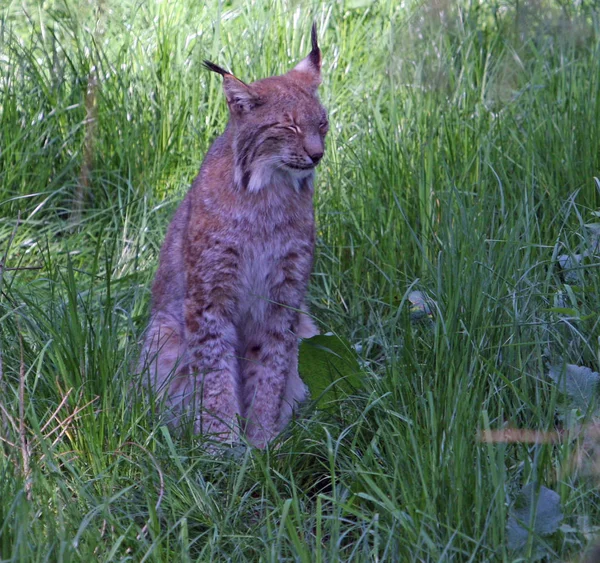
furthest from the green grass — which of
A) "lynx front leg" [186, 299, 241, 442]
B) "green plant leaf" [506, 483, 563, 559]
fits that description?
"lynx front leg" [186, 299, 241, 442]

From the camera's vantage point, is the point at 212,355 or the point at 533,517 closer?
the point at 533,517

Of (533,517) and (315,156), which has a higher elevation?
(315,156)

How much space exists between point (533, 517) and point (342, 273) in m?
1.98

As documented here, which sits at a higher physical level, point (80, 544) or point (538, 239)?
point (538, 239)

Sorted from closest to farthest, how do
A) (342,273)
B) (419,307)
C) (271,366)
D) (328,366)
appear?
1. (328,366)
2. (419,307)
3. (271,366)
4. (342,273)

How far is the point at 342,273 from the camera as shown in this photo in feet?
12.8

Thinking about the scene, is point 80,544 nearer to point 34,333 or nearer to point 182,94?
point 34,333

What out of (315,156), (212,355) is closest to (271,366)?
(212,355)

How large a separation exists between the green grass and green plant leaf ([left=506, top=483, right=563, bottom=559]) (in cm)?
4

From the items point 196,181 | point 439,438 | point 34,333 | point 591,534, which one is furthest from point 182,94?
point 591,534

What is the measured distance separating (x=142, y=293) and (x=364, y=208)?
102 centimetres

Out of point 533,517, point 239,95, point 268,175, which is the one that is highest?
point 239,95

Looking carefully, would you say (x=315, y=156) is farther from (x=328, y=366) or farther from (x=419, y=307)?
(x=328, y=366)

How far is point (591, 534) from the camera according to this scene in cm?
206
